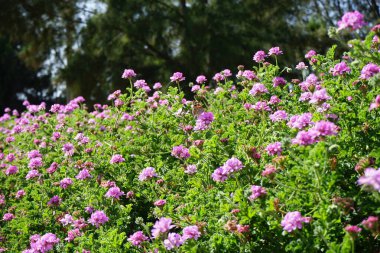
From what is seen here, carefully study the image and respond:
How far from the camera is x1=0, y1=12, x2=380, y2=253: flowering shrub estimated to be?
2166 mm

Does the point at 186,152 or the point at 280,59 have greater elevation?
the point at 280,59

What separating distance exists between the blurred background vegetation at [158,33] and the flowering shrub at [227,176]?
287 inches

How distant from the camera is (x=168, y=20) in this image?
12.3 metres

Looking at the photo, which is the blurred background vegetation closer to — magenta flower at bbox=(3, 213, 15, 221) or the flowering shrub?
the flowering shrub

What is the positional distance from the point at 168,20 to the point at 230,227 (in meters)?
10.7

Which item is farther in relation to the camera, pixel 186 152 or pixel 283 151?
pixel 186 152

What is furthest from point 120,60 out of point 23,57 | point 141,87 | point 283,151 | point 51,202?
point 283,151

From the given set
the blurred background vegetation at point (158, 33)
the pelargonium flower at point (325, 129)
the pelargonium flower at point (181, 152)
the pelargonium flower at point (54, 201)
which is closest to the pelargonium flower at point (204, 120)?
the pelargonium flower at point (181, 152)

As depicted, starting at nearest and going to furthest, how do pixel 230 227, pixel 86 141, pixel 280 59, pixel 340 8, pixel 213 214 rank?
pixel 230 227 < pixel 213 214 < pixel 86 141 < pixel 280 59 < pixel 340 8

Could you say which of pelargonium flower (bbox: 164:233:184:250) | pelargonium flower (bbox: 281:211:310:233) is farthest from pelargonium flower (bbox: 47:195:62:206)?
pelargonium flower (bbox: 281:211:310:233)

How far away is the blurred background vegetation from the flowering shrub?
730 cm

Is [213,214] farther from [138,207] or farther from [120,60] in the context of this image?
[120,60]

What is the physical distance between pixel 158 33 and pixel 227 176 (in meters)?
10.4

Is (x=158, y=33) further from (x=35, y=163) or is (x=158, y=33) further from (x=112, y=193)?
(x=112, y=193)
